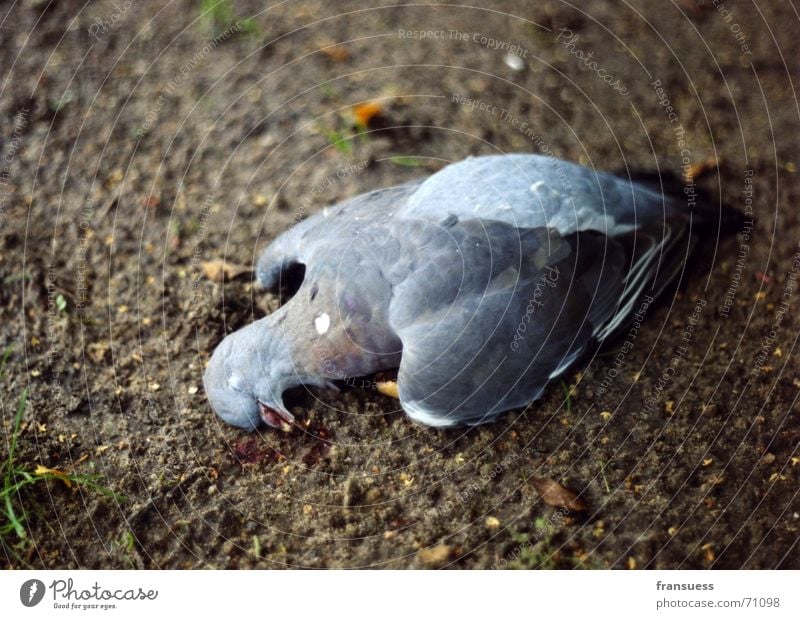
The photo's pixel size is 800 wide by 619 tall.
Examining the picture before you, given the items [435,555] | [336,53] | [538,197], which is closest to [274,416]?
[435,555]

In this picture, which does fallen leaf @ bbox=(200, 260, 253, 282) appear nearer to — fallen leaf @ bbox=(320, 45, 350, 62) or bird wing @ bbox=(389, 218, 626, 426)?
bird wing @ bbox=(389, 218, 626, 426)

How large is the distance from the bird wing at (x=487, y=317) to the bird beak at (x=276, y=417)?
0.72 ft

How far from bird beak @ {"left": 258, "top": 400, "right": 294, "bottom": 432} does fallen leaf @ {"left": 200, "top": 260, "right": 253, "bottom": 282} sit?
366 mm

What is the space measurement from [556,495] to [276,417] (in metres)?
0.53

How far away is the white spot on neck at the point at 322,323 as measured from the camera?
122 cm

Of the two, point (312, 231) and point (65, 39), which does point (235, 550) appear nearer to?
point (312, 231)

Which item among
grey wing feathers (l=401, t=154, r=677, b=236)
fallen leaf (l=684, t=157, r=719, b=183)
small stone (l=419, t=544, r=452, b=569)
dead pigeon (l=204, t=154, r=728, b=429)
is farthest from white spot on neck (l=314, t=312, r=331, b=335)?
fallen leaf (l=684, t=157, r=719, b=183)

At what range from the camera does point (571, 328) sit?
122 centimetres

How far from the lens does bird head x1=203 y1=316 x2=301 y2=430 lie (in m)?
1.19

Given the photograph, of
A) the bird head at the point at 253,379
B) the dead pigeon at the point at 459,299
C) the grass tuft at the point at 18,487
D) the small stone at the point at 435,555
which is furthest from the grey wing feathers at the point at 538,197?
the grass tuft at the point at 18,487

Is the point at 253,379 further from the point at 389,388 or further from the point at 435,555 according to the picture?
the point at 435,555

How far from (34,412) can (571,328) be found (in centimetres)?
104

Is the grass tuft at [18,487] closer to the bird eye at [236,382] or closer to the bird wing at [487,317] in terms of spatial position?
the bird eye at [236,382]
